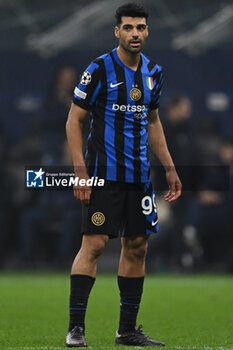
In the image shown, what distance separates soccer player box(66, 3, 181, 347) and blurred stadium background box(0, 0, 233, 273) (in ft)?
18.6

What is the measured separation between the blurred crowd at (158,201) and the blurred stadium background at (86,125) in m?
0.01

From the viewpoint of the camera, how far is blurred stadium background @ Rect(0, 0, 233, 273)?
1063 cm

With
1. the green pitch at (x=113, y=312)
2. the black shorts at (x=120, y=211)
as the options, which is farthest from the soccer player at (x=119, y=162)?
the green pitch at (x=113, y=312)

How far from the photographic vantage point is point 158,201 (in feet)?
35.7

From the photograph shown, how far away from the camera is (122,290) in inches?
180

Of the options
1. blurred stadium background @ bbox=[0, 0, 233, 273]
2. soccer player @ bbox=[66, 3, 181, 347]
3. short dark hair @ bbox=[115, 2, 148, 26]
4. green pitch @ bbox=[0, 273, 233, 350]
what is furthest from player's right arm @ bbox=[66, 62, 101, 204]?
blurred stadium background @ bbox=[0, 0, 233, 273]

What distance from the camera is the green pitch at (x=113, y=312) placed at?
4.65m

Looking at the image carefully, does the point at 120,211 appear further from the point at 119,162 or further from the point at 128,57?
the point at 128,57

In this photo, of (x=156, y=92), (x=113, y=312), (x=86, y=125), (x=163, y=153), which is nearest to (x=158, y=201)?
(x=86, y=125)

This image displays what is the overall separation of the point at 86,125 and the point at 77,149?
19.8 ft

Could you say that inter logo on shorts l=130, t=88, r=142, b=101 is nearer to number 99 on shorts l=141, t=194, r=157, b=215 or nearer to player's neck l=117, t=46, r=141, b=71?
player's neck l=117, t=46, r=141, b=71

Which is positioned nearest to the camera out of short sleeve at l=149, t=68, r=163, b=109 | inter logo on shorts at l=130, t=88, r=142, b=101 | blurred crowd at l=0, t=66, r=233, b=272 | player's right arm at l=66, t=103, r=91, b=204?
player's right arm at l=66, t=103, r=91, b=204

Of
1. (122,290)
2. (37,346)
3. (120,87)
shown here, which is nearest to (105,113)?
(120,87)

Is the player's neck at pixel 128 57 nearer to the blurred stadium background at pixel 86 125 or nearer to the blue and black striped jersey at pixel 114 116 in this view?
the blue and black striped jersey at pixel 114 116
